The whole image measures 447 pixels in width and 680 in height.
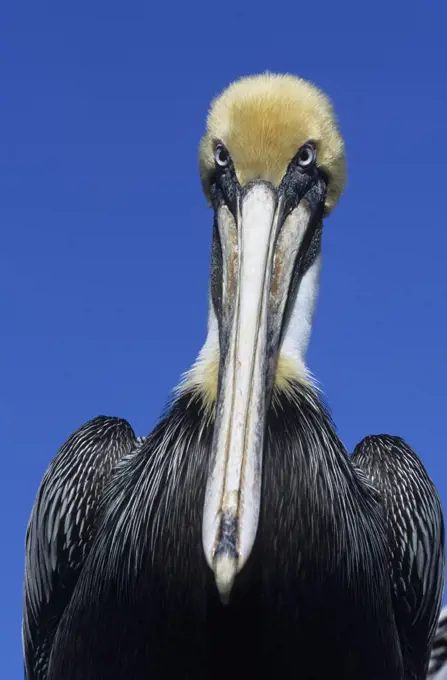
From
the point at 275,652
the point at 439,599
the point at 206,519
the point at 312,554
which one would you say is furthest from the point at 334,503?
the point at 439,599

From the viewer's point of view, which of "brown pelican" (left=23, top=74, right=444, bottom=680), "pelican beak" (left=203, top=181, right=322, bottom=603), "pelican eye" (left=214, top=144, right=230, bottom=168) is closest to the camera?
"pelican beak" (left=203, top=181, right=322, bottom=603)

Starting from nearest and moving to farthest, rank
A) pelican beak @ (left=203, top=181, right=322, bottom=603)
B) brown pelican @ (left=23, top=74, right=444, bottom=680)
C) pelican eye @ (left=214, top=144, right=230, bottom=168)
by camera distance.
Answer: pelican beak @ (left=203, top=181, right=322, bottom=603), brown pelican @ (left=23, top=74, right=444, bottom=680), pelican eye @ (left=214, top=144, right=230, bottom=168)

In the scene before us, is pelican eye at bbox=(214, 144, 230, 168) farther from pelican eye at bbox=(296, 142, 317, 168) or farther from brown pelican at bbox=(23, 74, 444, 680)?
pelican eye at bbox=(296, 142, 317, 168)

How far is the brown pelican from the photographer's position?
12.8 ft

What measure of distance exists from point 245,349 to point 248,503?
65 cm

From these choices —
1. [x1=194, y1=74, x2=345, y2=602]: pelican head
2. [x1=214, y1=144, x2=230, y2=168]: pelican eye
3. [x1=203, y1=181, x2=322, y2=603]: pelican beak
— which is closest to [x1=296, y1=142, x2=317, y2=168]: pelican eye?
[x1=194, y1=74, x2=345, y2=602]: pelican head

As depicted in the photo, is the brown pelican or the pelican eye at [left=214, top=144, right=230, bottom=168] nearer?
the brown pelican

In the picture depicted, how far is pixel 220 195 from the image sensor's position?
14.9 feet

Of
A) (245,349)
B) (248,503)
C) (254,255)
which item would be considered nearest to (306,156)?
(254,255)

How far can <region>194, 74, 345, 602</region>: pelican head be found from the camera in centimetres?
353

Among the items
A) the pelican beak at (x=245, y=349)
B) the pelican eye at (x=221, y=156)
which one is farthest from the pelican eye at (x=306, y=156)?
the pelican eye at (x=221, y=156)

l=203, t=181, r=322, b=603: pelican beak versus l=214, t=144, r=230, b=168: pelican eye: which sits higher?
l=214, t=144, r=230, b=168: pelican eye

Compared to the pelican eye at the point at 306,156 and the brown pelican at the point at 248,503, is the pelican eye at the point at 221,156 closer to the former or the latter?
the brown pelican at the point at 248,503

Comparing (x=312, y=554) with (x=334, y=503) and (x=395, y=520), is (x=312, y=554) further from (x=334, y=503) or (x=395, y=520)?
(x=395, y=520)
